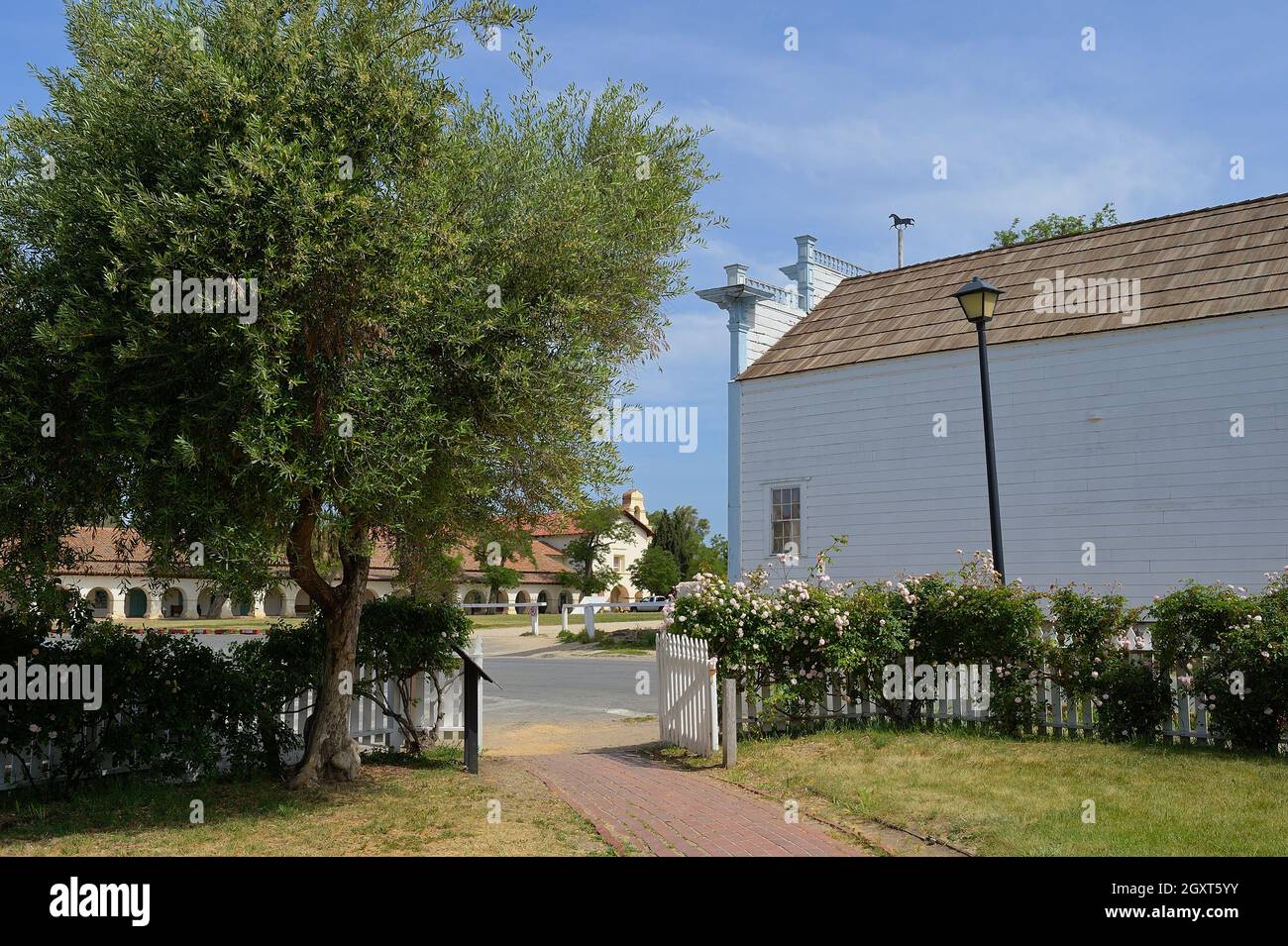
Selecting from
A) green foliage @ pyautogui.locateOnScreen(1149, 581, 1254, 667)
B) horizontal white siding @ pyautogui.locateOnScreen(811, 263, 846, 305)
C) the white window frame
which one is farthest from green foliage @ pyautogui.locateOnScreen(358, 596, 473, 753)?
horizontal white siding @ pyautogui.locateOnScreen(811, 263, 846, 305)

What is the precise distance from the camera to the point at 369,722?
436 inches

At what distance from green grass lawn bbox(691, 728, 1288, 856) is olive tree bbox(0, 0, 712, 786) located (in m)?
3.99

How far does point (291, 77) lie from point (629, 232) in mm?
3198

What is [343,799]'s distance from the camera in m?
8.72

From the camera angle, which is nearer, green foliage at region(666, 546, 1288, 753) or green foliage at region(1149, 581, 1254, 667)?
green foliage at region(666, 546, 1288, 753)

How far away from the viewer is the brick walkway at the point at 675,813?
728 centimetres

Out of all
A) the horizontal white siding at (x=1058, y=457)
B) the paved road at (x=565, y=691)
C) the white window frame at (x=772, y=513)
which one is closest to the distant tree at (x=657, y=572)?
the paved road at (x=565, y=691)

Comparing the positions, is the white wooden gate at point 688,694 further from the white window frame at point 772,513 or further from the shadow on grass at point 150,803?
the white window frame at point 772,513

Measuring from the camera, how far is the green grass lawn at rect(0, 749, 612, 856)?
7133 millimetres

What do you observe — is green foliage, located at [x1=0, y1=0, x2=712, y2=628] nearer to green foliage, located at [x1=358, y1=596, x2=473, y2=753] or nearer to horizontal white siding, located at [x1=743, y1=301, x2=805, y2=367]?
green foliage, located at [x1=358, y1=596, x2=473, y2=753]

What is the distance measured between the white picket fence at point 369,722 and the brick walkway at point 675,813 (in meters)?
1.37

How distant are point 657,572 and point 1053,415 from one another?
4207 centimetres
